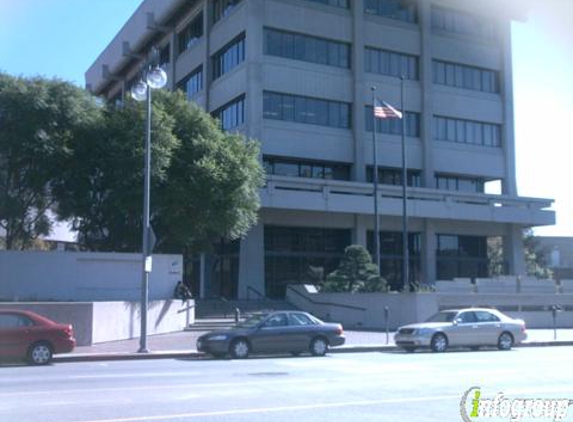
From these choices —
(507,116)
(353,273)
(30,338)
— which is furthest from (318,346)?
(507,116)

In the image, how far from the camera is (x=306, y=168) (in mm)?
47656

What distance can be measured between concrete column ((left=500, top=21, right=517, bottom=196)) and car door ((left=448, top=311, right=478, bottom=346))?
30793mm

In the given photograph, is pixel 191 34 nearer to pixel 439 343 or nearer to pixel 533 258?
pixel 533 258

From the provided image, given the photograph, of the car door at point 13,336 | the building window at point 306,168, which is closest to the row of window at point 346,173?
the building window at point 306,168

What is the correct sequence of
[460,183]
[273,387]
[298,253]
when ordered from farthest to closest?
[460,183]
[298,253]
[273,387]

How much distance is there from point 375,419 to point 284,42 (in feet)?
127

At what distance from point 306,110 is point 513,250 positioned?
59.3 feet

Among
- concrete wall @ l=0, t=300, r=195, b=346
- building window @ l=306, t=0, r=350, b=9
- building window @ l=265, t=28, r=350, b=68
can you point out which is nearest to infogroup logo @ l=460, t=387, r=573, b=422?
Answer: concrete wall @ l=0, t=300, r=195, b=346

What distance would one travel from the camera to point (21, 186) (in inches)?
1184

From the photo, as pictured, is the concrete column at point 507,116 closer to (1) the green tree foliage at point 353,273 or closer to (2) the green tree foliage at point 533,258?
(2) the green tree foliage at point 533,258

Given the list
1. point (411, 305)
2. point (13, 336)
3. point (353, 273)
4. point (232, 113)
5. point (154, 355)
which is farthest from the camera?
point (232, 113)

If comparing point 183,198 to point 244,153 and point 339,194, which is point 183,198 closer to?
point 244,153

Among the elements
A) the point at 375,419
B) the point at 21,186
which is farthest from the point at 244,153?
the point at 375,419

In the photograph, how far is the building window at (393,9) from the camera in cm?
5034
